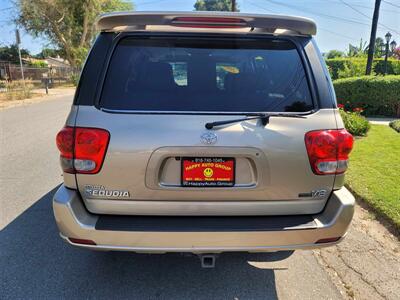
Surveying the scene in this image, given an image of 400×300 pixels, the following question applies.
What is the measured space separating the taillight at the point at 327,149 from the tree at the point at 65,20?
1546 inches

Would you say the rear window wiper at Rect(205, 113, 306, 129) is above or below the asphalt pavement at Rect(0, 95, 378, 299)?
above

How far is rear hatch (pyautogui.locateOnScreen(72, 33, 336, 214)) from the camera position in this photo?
2389mm

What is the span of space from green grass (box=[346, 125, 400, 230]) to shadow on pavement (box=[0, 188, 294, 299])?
1.78 metres

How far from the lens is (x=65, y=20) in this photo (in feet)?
135

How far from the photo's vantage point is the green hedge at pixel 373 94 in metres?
13.2

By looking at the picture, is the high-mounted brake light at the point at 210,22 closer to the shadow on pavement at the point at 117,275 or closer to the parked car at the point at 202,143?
the parked car at the point at 202,143

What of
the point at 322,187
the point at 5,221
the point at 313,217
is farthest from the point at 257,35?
the point at 5,221

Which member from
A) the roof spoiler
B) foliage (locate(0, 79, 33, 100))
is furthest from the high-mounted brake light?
foliage (locate(0, 79, 33, 100))

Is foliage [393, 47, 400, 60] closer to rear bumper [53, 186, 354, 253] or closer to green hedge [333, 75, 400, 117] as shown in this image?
green hedge [333, 75, 400, 117]

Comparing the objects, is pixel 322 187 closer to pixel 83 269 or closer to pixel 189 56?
pixel 189 56

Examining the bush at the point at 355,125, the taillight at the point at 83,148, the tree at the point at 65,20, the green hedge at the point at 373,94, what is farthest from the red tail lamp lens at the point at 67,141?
the tree at the point at 65,20

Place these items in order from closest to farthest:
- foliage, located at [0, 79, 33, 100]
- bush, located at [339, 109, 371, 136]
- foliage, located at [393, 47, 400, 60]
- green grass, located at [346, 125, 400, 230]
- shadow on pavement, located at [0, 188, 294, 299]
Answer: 1. shadow on pavement, located at [0, 188, 294, 299]
2. green grass, located at [346, 125, 400, 230]
3. bush, located at [339, 109, 371, 136]
4. foliage, located at [0, 79, 33, 100]
5. foliage, located at [393, 47, 400, 60]

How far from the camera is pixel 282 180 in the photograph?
2.48 meters

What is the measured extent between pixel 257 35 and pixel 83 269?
95.2 inches
